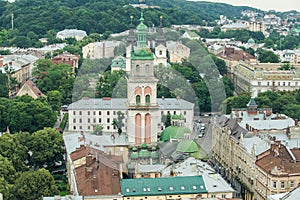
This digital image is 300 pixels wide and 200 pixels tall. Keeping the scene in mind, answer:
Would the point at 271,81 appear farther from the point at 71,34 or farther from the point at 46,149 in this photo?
the point at 71,34

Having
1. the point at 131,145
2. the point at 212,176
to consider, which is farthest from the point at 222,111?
the point at 212,176

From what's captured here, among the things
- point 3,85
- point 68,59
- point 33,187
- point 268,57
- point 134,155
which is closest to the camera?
point 33,187

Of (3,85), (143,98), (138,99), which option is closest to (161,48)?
(3,85)

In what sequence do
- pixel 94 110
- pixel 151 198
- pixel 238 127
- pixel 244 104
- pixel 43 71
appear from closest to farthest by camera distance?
pixel 151 198 → pixel 238 127 → pixel 94 110 → pixel 244 104 → pixel 43 71

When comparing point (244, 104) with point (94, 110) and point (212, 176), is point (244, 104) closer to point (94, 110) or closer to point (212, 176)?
point (94, 110)

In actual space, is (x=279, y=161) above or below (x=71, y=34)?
below

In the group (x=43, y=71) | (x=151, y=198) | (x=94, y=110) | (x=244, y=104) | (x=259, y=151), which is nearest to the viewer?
(x=151, y=198)

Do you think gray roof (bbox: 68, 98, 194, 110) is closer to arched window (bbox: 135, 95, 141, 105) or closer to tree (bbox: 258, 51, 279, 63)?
arched window (bbox: 135, 95, 141, 105)

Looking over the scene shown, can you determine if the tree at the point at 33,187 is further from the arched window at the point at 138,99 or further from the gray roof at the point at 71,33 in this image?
the gray roof at the point at 71,33
